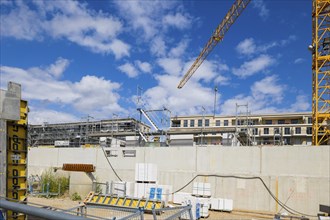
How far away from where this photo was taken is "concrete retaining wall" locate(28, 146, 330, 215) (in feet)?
67.0

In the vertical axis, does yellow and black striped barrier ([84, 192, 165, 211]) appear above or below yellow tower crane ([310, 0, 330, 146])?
below

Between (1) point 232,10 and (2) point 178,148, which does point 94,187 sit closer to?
(2) point 178,148

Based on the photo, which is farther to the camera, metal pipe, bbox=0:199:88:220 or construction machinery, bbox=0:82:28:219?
construction machinery, bbox=0:82:28:219

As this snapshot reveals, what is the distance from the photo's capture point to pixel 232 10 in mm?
51625

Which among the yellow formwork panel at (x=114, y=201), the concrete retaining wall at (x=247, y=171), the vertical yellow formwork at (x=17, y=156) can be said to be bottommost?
the yellow formwork panel at (x=114, y=201)

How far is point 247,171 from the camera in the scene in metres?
22.5

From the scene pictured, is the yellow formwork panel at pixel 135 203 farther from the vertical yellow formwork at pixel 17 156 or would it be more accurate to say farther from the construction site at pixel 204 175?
the vertical yellow formwork at pixel 17 156

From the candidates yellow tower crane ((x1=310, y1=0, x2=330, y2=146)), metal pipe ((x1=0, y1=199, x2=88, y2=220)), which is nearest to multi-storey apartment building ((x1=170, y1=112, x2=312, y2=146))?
yellow tower crane ((x1=310, y1=0, x2=330, y2=146))

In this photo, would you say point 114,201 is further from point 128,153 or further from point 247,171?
point 247,171

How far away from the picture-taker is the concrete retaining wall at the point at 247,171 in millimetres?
20422

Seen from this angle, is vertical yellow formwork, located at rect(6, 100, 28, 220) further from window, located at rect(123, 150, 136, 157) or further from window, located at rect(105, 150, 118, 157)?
window, located at rect(105, 150, 118, 157)

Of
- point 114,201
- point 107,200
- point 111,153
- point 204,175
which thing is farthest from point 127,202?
point 111,153

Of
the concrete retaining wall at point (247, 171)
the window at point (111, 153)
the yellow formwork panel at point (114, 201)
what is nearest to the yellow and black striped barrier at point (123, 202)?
the yellow formwork panel at point (114, 201)

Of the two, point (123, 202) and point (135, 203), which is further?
point (123, 202)
